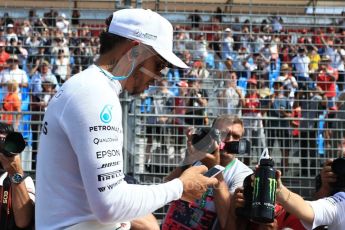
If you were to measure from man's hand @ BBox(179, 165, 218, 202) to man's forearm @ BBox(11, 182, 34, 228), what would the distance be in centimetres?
149

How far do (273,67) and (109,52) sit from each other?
658cm

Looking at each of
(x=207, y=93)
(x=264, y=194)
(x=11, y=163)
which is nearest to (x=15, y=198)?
(x=11, y=163)

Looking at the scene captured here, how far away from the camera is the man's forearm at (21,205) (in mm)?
3541

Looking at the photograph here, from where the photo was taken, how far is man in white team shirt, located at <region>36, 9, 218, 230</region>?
6.80 feet

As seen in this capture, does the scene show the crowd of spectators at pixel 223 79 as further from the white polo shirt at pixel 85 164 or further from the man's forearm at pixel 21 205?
the white polo shirt at pixel 85 164

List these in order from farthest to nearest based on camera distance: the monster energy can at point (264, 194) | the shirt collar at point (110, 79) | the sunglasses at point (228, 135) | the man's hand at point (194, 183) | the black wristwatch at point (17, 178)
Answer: the sunglasses at point (228, 135), the black wristwatch at point (17, 178), the monster energy can at point (264, 194), the man's hand at point (194, 183), the shirt collar at point (110, 79)

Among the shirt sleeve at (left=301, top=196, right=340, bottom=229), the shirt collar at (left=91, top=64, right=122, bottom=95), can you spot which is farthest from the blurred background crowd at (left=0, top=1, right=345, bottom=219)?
the shirt collar at (left=91, top=64, right=122, bottom=95)

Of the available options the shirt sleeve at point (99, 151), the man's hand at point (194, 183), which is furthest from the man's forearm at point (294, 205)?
the shirt sleeve at point (99, 151)

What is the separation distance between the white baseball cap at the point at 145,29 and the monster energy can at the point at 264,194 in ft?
2.92

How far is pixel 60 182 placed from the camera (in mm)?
2146

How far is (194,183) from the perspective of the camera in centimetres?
237

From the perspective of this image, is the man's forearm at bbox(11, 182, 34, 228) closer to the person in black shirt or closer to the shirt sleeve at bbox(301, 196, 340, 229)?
the person in black shirt

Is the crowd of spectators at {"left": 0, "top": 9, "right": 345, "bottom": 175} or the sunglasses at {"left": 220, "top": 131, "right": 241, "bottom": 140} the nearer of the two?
the sunglasses at {"left": 220, "top": 131, "right": 241, "bottom": 140}

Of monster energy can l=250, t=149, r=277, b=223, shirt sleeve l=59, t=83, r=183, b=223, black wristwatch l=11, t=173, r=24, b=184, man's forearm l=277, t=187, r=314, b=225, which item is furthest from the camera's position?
black wristwatch l=11, t=173, r=24, b=184
